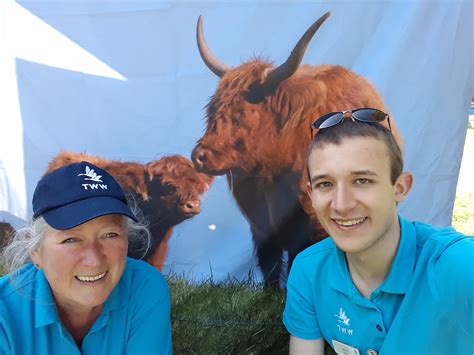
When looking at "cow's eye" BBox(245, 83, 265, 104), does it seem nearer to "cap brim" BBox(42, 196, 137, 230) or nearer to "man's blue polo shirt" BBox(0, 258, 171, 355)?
"man's blue polo shirt" BBox(0, 258, 171, 355)

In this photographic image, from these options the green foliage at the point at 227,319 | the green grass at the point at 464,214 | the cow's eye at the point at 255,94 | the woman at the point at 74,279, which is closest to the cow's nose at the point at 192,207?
the green foliage at the point at 227,319

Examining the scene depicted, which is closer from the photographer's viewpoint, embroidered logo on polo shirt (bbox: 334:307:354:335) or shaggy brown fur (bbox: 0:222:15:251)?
embroidered logo on polo shirt (bbox: 334:307:354:335)

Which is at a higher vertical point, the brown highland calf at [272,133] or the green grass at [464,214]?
the brown highland calf at [272,133]

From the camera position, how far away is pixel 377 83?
227 centimetres

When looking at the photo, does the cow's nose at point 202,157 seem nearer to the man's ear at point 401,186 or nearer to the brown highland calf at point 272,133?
the brown highland calf at point 272,133

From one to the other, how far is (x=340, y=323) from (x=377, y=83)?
1.22m

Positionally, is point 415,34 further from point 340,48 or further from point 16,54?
point 16,54

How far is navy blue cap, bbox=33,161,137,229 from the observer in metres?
1.31

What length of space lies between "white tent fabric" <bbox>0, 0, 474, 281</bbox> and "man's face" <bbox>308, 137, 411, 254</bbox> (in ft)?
3.29

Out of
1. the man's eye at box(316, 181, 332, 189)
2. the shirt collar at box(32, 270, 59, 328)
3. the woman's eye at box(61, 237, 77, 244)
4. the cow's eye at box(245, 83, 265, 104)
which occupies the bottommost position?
the shirt collar at box(32, 270, 59, 328)

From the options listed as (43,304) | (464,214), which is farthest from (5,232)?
(464,214)

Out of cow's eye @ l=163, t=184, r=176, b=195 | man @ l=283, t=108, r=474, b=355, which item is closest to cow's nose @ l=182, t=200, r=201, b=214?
cow's eye @ l=163, t=184, r=176, b=195

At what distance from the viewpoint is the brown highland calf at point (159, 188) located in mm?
2473

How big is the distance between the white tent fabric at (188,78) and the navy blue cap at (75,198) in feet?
3.48
